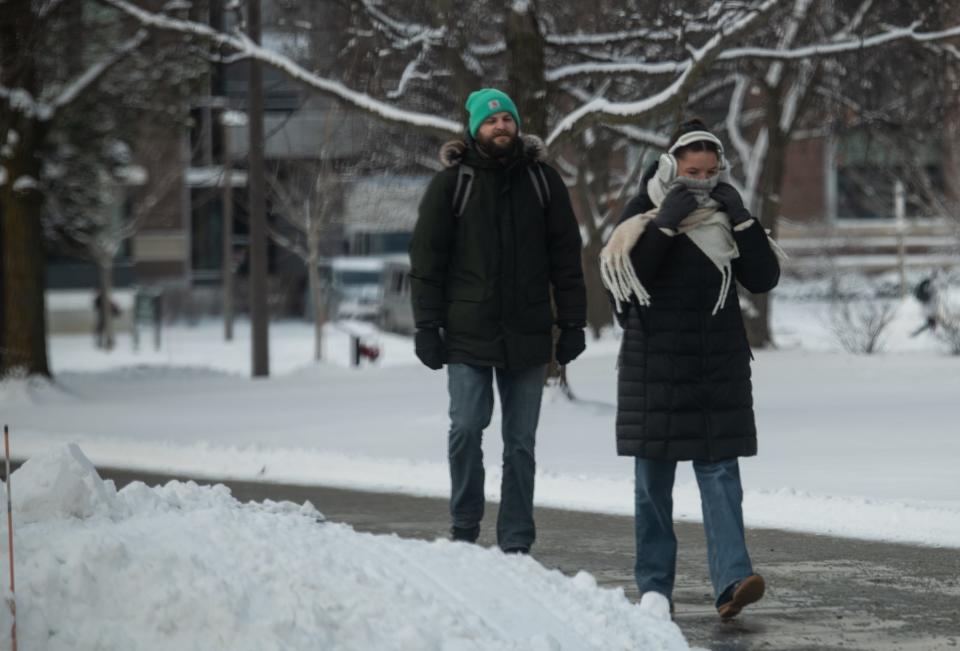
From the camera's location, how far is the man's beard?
779 centimetres

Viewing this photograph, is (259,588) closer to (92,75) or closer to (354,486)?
(354,486)

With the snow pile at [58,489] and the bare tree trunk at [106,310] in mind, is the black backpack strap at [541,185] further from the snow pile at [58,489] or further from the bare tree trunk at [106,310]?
the bare tree trunk at [106,310]

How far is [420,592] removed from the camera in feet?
19.3

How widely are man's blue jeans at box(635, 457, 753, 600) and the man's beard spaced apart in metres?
1.51

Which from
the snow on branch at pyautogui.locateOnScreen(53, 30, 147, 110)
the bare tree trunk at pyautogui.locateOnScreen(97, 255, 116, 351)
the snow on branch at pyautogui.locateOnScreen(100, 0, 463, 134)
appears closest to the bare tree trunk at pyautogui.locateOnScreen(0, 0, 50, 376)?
the snow on branch at pyautogui.locateOnScreen(53, 30, 147, 110)

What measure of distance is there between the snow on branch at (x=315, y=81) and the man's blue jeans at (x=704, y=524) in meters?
9.52

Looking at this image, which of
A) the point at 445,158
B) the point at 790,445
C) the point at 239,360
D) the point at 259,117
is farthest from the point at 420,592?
the point at 239,360

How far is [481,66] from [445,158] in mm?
9857

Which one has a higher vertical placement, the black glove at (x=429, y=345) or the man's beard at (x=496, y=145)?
the man's beard at (x=496, y=145)

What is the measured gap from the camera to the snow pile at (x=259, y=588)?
216 inches

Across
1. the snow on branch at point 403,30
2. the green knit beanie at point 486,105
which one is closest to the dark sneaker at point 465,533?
the green knit beanie at point 486,105

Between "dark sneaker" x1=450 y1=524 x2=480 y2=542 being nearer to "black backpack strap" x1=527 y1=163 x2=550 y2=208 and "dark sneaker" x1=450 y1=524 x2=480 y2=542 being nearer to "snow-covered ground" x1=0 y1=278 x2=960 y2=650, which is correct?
"snow-covered ground" x1=0 y1=278 x2=960 y2=650

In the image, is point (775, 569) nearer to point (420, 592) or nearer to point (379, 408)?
point (420, 592)

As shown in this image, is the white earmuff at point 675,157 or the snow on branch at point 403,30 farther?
the snow on branch at point 403,30
